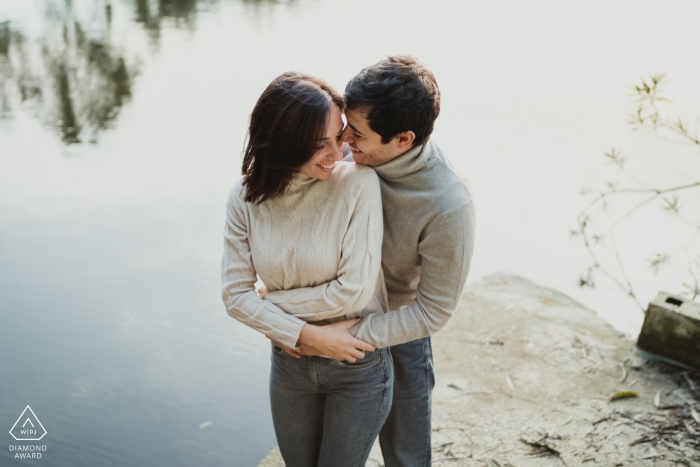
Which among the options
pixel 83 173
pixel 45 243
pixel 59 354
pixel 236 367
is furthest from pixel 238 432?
pixel 83 173

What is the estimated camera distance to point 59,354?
3051 millimetres

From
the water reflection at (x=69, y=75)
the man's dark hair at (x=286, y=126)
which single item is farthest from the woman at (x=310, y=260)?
the water reflection at (x=69, y=75)

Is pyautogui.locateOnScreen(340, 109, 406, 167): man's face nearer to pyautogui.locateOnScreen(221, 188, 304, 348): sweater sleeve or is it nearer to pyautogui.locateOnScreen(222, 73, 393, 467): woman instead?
pyautogui.locateOnScreen(222, 73, 393, 467): woman

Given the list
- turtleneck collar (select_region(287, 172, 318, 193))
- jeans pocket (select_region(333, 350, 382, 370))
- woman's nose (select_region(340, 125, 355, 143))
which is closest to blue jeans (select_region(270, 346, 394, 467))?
jeans pocket (select_region(333, 350, 382, 370))

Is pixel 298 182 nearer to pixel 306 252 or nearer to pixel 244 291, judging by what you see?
pixel 306 252

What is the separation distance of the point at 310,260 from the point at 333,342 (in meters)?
0.20

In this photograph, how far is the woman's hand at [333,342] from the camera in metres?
1.45

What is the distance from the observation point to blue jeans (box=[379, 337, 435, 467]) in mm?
1754

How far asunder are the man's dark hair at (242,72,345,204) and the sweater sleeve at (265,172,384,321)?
0.57 feet

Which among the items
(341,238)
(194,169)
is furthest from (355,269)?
(194,169)

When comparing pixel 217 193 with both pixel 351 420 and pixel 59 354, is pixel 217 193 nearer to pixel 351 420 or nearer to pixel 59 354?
pixel 59 354

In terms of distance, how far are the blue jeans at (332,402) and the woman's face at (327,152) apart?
1.53 ft

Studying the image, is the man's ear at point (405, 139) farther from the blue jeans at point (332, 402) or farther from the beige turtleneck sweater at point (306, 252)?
the blue jeans at point (332, 402)

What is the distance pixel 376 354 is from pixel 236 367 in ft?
5.68
